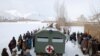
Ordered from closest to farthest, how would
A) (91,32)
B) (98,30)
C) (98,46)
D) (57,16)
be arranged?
(98,46), (98,30), (91,32), (57,16)

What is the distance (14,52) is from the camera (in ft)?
55.3

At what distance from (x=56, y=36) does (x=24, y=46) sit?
2527 millimetres

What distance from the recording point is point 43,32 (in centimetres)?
1931

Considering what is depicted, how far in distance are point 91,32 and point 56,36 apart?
11.5 meters

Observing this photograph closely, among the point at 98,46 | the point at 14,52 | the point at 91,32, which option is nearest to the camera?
the point at 14,52

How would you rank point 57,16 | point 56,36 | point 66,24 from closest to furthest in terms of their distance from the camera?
point 56,36, point 66,24, point 57,16

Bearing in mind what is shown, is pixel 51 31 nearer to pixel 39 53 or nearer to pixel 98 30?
pixel 39 53

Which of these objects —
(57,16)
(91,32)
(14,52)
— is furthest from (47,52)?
(57,16)

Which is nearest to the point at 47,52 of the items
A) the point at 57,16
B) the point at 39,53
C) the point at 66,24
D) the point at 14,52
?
the point at 39,53

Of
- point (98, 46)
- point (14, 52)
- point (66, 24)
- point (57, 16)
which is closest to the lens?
point (14, 52)

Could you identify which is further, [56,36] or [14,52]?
[56,36]

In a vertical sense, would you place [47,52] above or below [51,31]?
below

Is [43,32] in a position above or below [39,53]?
above

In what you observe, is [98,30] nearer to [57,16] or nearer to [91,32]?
[91,32]
